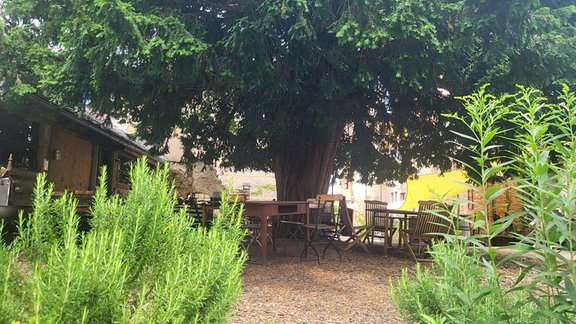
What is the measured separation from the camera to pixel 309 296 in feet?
16.1

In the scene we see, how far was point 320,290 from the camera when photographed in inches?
206

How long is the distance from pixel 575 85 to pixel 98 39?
23.6ft

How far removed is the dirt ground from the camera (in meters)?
4.10

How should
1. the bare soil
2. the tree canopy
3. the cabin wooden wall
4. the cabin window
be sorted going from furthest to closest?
the cabin wooden wall → the cabin window → the tree canopy → the bare soil

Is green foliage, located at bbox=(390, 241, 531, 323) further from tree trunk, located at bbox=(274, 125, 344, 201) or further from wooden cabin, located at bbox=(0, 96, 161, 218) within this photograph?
tree trunk, located at bbox=(274, 125, 344, 201)

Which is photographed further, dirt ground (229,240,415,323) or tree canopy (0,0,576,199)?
tree canopy (0,0,576,199)

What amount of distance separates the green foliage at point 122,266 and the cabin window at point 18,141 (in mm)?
8636

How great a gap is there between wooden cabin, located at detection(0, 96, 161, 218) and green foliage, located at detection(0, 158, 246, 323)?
16.5ft

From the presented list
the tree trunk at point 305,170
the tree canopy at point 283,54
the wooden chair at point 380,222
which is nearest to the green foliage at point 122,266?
the tree canopy at point 283,54

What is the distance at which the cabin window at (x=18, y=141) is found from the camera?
358 inches

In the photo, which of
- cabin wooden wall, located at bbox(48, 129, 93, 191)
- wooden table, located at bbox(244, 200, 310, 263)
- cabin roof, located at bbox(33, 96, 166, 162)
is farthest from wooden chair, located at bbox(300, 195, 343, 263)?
cabin wooden wall, located at bbox(48, 129, 93, 191)

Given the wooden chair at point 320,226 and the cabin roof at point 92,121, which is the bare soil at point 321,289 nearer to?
the wooden chair at point 320,226

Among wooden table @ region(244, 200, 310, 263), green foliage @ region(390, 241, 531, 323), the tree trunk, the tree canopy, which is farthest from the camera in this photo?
the tree trunk

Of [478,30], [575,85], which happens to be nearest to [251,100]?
[478,30]
